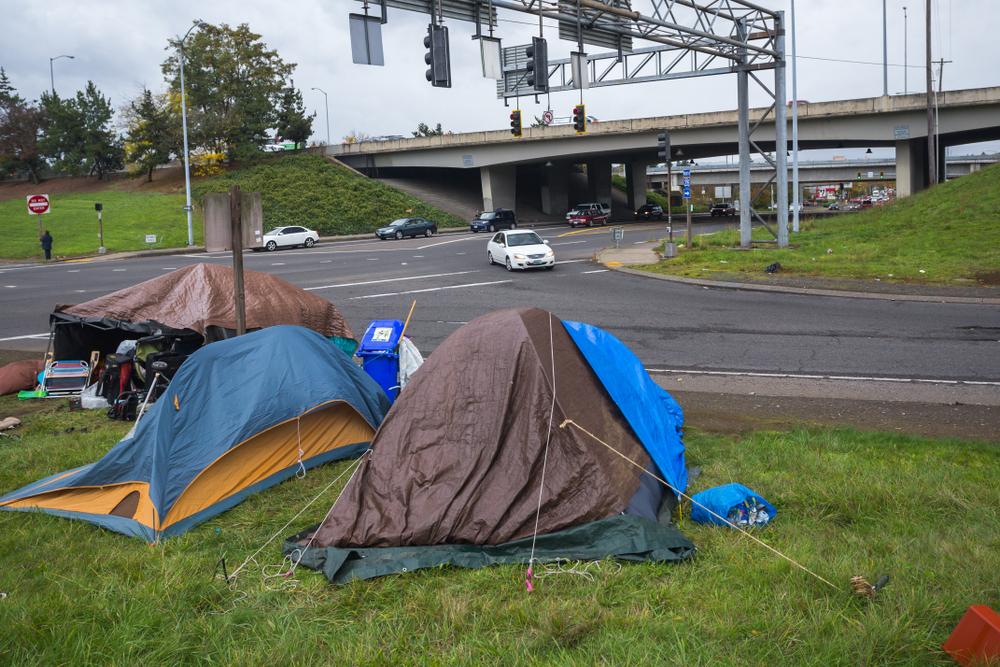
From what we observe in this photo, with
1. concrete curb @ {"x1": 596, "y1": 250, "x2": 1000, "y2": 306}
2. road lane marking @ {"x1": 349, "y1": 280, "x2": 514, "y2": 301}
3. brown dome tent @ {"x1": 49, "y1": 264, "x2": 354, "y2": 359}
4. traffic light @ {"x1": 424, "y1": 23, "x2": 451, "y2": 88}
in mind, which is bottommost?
concrete curb @ {"x1": 596, "y1": 250, "x2": 1000, "y2": 306}

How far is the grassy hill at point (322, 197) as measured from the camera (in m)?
55.7

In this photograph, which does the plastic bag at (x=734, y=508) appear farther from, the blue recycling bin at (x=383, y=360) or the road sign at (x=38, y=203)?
the road sign at (x=38, y=203)

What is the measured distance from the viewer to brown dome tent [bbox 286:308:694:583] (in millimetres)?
5664

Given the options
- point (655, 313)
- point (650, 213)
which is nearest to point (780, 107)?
point (655, 313)

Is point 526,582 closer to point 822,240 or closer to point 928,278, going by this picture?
point 928,278

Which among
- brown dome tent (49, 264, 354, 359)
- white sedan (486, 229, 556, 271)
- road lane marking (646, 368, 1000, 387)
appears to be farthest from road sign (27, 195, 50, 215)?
road lane marking (646, 368, 1000, 387)

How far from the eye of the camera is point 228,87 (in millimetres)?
63844

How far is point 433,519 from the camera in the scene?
19.0ft

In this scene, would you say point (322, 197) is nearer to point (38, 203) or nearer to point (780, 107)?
point (38, 203)

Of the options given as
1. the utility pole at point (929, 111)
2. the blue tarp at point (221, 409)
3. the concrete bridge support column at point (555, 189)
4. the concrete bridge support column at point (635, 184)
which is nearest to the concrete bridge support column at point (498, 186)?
the concrete bridge support column at point (555, 189)

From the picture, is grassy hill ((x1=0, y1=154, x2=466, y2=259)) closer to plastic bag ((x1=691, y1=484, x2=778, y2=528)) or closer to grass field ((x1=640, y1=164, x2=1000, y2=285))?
grass field ((x1=640, y1=164, x2=1000, y2=285))

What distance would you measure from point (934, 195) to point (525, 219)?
1438 inches

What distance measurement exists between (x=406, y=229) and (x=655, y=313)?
33.9 m

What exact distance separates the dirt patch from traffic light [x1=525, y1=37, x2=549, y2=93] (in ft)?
36.0
